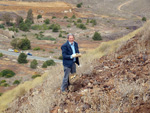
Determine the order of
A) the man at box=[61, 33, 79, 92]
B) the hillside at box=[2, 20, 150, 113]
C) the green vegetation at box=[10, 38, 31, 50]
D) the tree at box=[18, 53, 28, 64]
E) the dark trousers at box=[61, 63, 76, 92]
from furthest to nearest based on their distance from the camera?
the green vegetation at box=[10, 38, 31, 50]
the tree at box=[18, 53, 28, 64]
the dark trousers at box=[61, 63, 76, 92]
the man at box=[61, 33, 79, 92]
the hillside at box=[2, 20, 150, 113]

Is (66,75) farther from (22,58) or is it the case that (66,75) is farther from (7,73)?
(22,58)

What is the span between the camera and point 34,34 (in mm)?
43156

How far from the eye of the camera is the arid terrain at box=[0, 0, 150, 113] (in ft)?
12.0

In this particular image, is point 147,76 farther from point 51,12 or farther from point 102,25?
point 51,12

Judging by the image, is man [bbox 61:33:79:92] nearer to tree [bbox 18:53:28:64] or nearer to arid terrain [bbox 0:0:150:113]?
arid terrain [bbox 0:0:150:113]

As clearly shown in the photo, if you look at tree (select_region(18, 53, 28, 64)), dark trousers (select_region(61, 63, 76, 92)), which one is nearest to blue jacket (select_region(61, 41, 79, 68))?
dark trousers (select_region(61, 63, 76, 92))

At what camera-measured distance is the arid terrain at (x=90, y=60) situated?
3.66 metres

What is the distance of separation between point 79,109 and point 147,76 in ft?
5.51

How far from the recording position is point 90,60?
7152 millimetres

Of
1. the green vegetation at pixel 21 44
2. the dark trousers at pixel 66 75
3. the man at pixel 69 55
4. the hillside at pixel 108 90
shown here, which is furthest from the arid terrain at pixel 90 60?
the green vegetation at pixel 21 44

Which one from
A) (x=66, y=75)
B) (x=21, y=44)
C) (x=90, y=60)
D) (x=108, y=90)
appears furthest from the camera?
(x=21, y=44)

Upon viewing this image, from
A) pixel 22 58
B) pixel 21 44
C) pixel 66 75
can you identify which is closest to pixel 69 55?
pixel 66 75

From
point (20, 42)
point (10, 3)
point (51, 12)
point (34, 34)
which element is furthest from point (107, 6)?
point (20, 42)

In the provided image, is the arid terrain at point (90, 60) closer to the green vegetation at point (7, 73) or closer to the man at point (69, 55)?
the man at point (69, 55)
